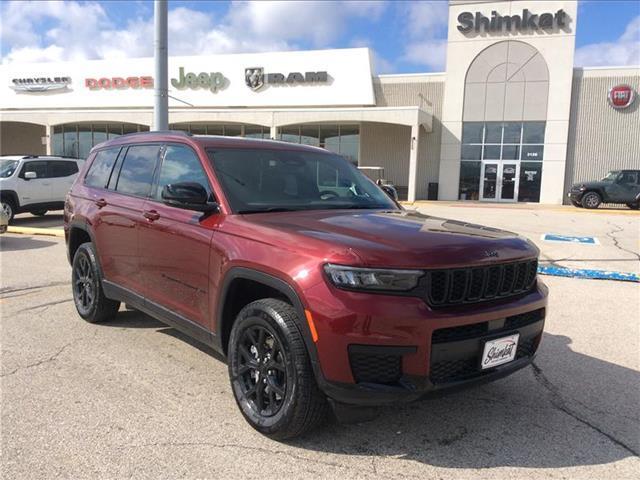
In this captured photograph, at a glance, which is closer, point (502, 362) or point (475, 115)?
point (502, 362)

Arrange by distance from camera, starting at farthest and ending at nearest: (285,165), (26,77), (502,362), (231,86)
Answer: (26,77) < (231,86) < (285,165) < (502,362)

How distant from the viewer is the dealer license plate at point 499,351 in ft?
9.86

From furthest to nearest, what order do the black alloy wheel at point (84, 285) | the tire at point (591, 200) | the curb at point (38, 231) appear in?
the tire at point (591, 200)
the curb at point (38, 231)
the black alloy wheel at point (84, 285)

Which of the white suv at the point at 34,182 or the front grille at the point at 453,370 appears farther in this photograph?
the white suv at the point at 34,182

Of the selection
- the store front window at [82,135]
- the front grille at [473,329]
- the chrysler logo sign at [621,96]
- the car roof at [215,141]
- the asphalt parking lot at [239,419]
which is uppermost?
the chrysler logo sign at [621,96]

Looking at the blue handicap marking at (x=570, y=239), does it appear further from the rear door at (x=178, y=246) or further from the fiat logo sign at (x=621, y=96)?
the fiat logo sign at (x=621, y=96)

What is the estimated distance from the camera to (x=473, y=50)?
96.6ft

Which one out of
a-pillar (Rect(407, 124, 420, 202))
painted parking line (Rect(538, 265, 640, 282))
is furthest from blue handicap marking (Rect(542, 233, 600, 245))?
a-pillar (Rect(407, 124, 420, 202))

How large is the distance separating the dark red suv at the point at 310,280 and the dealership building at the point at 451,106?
77.9 feet

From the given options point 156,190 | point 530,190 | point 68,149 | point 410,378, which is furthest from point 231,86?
point 410,378

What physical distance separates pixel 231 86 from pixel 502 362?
31162mm

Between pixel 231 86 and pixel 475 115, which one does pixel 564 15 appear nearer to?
pixel 475 115

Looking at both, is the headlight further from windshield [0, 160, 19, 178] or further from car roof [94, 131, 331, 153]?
windshield [0, 160, 19, 178]

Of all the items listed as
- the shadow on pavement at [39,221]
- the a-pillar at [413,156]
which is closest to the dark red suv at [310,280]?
the shadow on pavement at [39,221]
